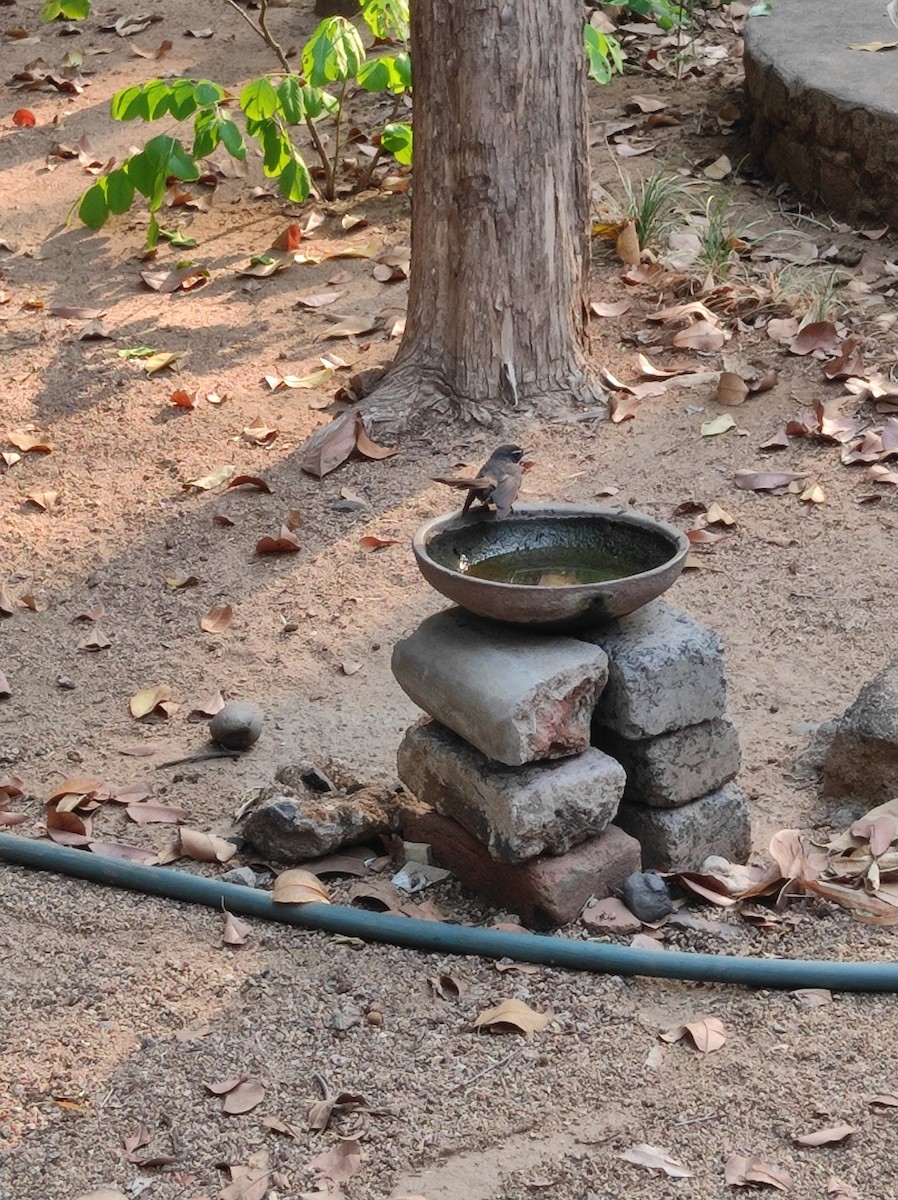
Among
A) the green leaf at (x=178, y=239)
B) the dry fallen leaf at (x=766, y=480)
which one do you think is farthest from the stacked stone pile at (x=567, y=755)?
the green leaf at (x=178, y=239)

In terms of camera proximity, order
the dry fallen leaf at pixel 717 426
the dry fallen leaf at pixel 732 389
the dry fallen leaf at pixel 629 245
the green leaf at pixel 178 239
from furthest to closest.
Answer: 1. the green leaf at pixel 178 239
2. the dry fallen leaf at pixel 629 245
3. the dry fallen leaf at pixel 732 389
4. the dry fallen leaf at pixel 717 426

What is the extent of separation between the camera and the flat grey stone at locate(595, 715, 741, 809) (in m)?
3.14

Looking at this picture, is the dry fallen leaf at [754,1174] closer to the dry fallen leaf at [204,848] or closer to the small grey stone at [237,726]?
the dry fallen leaf at [204,848]

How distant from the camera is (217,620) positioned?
14.9 feet

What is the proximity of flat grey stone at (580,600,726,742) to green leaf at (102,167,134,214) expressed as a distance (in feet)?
11.4

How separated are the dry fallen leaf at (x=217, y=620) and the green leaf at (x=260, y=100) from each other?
2221 millimetres

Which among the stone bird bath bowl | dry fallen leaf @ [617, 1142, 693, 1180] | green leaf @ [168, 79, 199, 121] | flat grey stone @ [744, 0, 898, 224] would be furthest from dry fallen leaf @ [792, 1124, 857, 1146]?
flat grey stone @ [744, 0, 898, 224]

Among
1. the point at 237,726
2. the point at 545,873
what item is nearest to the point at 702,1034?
the point at 545,873

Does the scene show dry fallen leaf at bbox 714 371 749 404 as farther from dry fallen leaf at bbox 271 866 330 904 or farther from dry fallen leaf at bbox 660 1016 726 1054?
dry fallen leaf at bbox 660 1016 726 1054

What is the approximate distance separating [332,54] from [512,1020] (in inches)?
159

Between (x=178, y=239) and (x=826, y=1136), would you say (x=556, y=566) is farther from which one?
(x=178, y=239)

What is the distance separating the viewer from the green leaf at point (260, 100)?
18.7 ft

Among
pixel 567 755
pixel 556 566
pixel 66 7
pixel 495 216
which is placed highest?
pixel 66 7

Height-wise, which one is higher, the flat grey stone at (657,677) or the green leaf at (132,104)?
the green leaf at (132,104)
